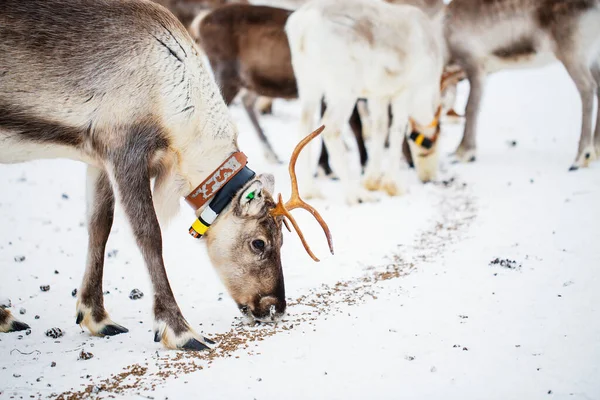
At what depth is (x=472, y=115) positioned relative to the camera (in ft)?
26.2

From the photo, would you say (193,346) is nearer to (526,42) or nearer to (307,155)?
(307,155)

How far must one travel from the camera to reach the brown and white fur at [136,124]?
3412mm

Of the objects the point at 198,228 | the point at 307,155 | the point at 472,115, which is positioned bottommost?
the point at 198,228

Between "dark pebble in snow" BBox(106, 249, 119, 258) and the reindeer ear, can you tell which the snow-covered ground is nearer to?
"dark pebble in snow" BBox(106, 249, 119, 258)

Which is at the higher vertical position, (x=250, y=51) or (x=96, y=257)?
(x=250, y=51)

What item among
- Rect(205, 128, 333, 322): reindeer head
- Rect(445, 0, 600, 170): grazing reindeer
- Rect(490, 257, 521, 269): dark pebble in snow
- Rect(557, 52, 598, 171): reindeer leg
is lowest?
Rect(490, 257, 521, 269): dark pebble in snow

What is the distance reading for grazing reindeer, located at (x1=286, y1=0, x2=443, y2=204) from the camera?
6246 mm

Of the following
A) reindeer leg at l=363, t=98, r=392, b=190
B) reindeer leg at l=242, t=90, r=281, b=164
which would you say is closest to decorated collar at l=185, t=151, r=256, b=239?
reindeer leg at l=363, t=98, r=392, b=190

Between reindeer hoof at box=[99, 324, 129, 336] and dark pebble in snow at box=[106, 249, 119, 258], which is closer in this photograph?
reindeer hoof at box=[99, 324, 129, 336]

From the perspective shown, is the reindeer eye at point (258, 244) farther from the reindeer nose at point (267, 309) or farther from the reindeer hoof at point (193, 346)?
the reindeer hoof at point (193, 346)

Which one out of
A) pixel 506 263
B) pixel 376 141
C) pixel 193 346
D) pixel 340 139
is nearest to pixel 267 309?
pixel 193 346

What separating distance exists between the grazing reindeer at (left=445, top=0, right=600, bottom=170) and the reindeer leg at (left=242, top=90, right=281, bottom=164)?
213 centimetres

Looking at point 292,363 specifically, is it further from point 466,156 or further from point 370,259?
point 466,156

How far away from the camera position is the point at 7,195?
20.5ft
